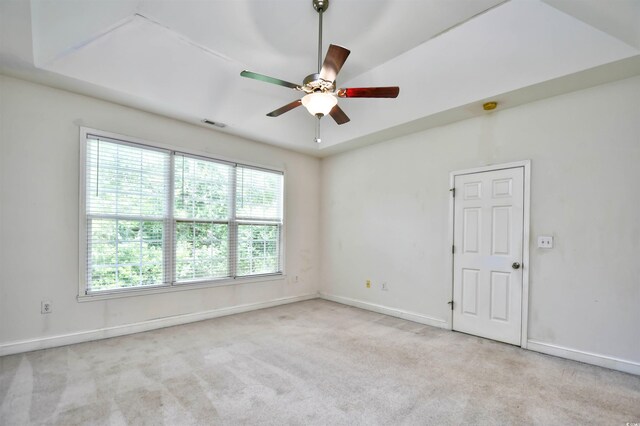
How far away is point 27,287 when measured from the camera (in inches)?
120

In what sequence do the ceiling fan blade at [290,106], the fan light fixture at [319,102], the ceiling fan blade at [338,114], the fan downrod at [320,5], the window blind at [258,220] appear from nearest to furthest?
the fan light fixture at [319,102], the fan downrod at [320,5], the ceiling fan blade at [290,106], the ceiling fan blade at [338,114], the window blind at [258,220]

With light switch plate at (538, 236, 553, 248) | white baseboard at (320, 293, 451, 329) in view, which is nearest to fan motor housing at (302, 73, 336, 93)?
light switch plate at (538, 236, 553, 248)

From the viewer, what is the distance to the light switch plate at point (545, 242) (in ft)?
10.4

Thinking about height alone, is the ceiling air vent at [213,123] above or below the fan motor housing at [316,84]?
above

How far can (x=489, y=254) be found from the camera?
3615 millimetres

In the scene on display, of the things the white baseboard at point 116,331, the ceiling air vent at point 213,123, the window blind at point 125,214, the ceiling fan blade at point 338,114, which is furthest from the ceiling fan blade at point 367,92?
the white baseboard at point 116,331

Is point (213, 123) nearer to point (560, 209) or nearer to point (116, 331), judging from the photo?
point (116, 331)

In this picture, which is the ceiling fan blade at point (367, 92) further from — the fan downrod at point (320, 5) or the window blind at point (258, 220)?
the window blind at point (258, 220)

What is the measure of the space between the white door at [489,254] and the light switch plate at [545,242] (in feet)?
0.61

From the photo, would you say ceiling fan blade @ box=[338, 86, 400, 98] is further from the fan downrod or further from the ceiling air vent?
the ceiling air vent

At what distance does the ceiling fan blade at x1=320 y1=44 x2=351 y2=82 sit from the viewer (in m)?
2.11

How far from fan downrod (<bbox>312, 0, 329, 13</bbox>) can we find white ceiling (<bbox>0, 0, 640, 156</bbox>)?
64 mm

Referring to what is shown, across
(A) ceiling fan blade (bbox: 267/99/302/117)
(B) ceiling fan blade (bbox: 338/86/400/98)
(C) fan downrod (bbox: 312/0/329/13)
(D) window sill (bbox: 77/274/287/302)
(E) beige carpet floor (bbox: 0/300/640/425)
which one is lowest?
(E) beige carpet floor (bbox: 0/300/640/425)

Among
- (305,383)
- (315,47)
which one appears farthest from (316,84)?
(305,383)
